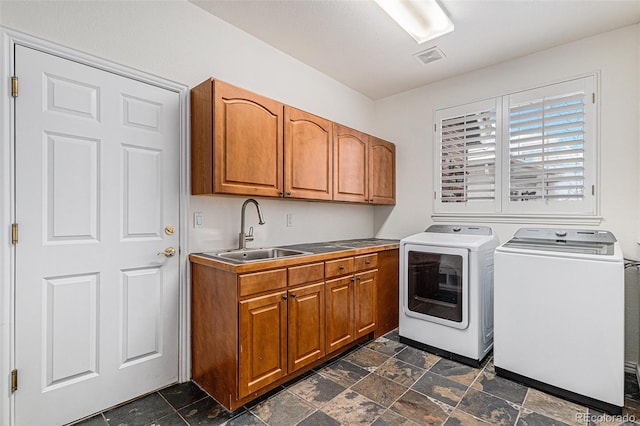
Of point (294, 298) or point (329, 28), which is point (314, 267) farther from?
point (329, 28)

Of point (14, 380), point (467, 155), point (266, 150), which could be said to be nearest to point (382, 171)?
point (467, 155)

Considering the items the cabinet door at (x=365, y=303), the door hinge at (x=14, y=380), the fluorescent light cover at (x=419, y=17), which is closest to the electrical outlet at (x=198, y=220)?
the door hinge at (x=14, y=380)

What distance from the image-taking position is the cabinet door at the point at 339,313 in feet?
7.88

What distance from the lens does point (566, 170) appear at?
2.66 meters

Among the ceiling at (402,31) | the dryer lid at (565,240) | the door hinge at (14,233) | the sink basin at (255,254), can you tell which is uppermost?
the ceiling at (402,31)

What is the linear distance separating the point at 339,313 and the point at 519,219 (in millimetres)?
1915

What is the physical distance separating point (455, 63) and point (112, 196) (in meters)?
3.15

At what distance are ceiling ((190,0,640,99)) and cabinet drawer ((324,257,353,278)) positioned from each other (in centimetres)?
187

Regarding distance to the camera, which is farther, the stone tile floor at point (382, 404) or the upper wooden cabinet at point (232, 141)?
the upper wooden cabinet at point (232, 141)

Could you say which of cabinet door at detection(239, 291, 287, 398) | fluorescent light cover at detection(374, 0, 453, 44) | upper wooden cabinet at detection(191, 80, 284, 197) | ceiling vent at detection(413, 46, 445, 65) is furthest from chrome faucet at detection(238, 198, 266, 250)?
ceiling vent at detection(413, 46, 445, 65)

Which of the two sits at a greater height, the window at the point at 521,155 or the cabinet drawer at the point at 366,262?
the window at the point at 521,155

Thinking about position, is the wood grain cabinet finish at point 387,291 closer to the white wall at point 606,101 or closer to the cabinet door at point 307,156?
the white wall at point 606,101

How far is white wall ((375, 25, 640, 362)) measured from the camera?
242cm

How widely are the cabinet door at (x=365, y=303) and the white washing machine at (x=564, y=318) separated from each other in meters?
0.99
